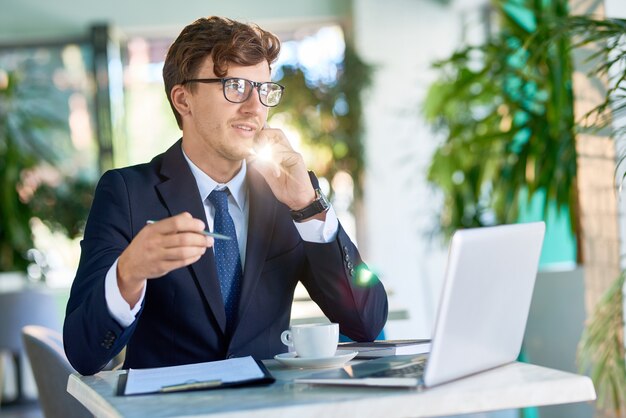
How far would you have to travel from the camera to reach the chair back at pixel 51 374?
6.56ft

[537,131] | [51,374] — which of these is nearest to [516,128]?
[537,131]

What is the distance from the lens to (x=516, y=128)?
4152mm

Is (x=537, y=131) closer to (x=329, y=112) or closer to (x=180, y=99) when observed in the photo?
(x=180, y=99)

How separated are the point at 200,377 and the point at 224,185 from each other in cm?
68

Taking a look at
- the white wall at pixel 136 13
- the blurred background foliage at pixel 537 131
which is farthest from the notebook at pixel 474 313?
the white wall at pixel 136 13

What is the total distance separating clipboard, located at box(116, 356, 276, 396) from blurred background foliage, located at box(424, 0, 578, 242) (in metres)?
1.92

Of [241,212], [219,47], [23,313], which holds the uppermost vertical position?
[219,47]

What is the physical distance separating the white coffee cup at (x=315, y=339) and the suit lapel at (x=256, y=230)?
12.7 inches

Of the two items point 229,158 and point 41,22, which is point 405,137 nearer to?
point 41,22

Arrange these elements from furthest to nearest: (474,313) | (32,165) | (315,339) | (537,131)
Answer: (32,165)
(537,131)
(315,339)
(474,313)

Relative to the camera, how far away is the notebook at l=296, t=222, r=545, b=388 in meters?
1.29

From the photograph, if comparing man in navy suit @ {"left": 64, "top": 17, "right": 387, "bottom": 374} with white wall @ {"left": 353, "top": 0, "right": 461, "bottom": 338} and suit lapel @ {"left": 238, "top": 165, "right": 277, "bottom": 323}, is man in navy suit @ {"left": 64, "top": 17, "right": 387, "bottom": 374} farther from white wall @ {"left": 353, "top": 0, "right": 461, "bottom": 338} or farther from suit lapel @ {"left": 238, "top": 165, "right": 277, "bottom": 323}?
white wall @ {"left": 353, "top": 0, "right": 461, "bottom": 338}

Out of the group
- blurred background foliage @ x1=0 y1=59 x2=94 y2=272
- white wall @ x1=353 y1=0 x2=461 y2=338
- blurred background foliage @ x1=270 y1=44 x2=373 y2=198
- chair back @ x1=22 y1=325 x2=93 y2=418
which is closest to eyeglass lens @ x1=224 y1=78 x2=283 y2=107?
chair back @ x1=22 y1=325 x2=93 y2=418

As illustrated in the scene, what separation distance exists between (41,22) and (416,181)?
362 cm
